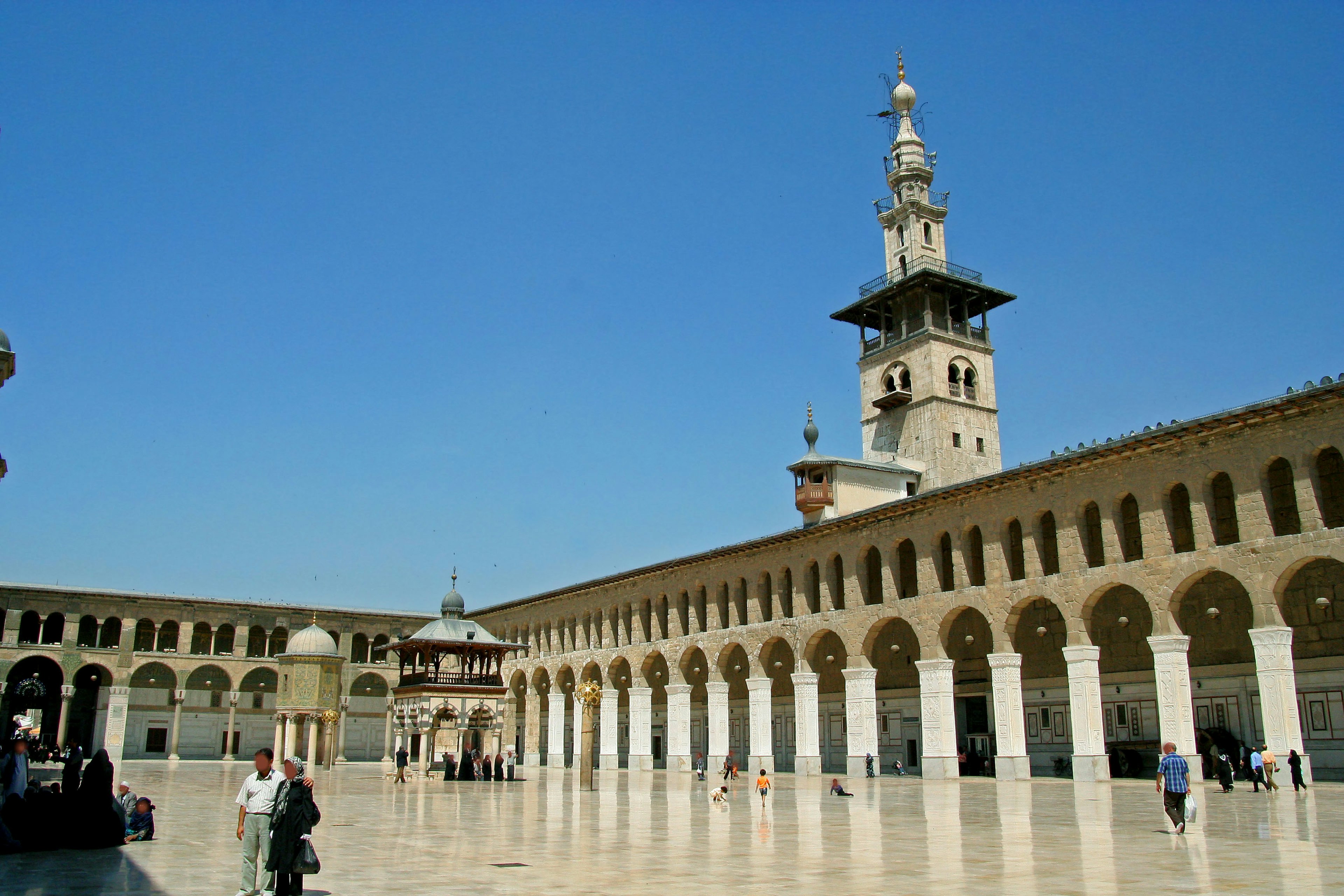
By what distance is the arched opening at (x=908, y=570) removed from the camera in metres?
35.3

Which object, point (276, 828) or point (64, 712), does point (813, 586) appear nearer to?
point (276, 828)

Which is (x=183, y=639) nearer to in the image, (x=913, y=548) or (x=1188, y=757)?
(x=913, y=548)

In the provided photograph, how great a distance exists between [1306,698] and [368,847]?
25503mm

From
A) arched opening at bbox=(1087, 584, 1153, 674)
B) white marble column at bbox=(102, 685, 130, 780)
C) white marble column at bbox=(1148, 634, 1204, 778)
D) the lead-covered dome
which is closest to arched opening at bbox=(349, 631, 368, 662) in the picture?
white marble column at bbox=(102, 685, 130, 780)

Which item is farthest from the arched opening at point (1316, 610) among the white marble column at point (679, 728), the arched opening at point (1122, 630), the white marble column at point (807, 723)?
the white marble column at point (679, 728)

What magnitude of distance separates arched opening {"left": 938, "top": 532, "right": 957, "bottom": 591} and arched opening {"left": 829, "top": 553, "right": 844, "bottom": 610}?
13.0ft

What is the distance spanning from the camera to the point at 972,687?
120ft

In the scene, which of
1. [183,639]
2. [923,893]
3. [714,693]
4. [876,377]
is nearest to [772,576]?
[714,693]

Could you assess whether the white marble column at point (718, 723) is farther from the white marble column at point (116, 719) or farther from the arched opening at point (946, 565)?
the white marble column at point (116, 719)

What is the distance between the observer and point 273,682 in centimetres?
6341

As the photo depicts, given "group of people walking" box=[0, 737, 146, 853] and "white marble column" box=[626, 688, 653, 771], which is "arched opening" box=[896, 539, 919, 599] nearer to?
"white marble column" box=[626, 688, 653, 771]

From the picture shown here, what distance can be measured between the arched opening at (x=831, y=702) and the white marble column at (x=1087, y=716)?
42.9 ft

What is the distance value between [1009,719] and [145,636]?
49211 mm

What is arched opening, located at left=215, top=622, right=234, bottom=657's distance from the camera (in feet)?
205
